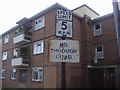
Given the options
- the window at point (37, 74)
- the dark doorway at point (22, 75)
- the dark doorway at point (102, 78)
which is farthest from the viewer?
the dark doorway at point (22, 75)

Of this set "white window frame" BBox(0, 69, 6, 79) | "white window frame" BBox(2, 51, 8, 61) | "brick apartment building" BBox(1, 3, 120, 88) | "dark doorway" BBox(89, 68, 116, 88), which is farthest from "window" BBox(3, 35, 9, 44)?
"dark doorway" BBox(89, 68, 116, 88)

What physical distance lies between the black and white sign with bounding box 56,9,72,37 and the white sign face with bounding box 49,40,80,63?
215 mm

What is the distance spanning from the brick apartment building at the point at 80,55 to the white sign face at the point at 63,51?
1130cm

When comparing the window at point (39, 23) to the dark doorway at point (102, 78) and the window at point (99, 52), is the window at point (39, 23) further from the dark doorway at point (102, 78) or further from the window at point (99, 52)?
the dark doorway at point (102, 78)

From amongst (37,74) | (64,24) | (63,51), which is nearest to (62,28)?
(64,24)

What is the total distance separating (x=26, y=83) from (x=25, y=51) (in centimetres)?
483

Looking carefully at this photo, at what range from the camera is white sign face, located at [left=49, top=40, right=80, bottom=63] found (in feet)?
13.2

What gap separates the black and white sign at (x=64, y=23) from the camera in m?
4.12

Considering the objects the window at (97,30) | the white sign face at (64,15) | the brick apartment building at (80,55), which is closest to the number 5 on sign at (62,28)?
the white sign face at (64,15)

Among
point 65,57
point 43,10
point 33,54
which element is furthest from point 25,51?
point 65,57

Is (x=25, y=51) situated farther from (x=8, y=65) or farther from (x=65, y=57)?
(x=65, y=57)

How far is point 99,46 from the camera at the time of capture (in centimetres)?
1939

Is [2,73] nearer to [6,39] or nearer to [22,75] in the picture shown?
[6,39]

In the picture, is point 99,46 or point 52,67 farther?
point 99,46
